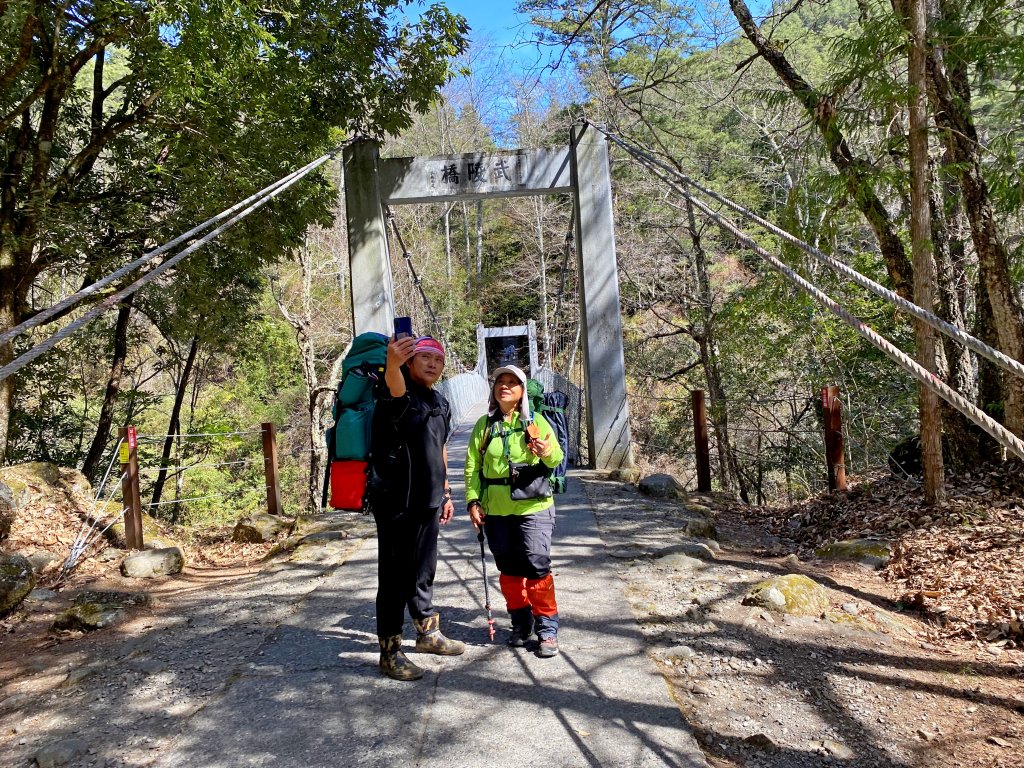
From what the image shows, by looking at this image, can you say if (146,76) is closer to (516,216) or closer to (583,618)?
(583,618)

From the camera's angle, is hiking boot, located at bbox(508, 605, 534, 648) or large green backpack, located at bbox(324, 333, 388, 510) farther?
hiking boot, located at bbox(508, 605, 534, 648)

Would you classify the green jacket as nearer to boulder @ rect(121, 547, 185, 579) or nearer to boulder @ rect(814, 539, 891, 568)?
boulder @ rect(814, 539, 891, 568)

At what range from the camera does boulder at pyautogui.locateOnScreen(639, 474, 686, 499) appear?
518 centimetres

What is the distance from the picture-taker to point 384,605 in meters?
2.10

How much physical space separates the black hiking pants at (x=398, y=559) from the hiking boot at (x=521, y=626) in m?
0.42

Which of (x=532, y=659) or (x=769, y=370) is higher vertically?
(x=769, y=370)

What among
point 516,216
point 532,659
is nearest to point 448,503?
point 532,659

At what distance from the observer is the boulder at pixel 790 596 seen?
264 centimetres

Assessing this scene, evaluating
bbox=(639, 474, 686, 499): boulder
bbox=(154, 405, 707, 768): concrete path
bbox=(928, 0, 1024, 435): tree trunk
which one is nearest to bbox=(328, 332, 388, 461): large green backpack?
bbox=(154, 405, 707, 768): concrete path

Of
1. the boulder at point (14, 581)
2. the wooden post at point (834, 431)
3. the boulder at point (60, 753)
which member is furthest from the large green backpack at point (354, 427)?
the wooden post at point (834, 431)

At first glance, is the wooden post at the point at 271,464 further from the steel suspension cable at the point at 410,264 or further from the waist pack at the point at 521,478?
the waist pack at the point at 521,478

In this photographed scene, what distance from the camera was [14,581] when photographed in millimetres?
3023

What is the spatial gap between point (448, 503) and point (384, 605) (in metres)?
0.39

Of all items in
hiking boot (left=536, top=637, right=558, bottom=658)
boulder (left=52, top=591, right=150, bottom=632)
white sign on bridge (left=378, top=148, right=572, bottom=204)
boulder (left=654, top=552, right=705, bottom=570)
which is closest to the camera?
hiking boot (left=536, top=637, right=558, bottom=658)
